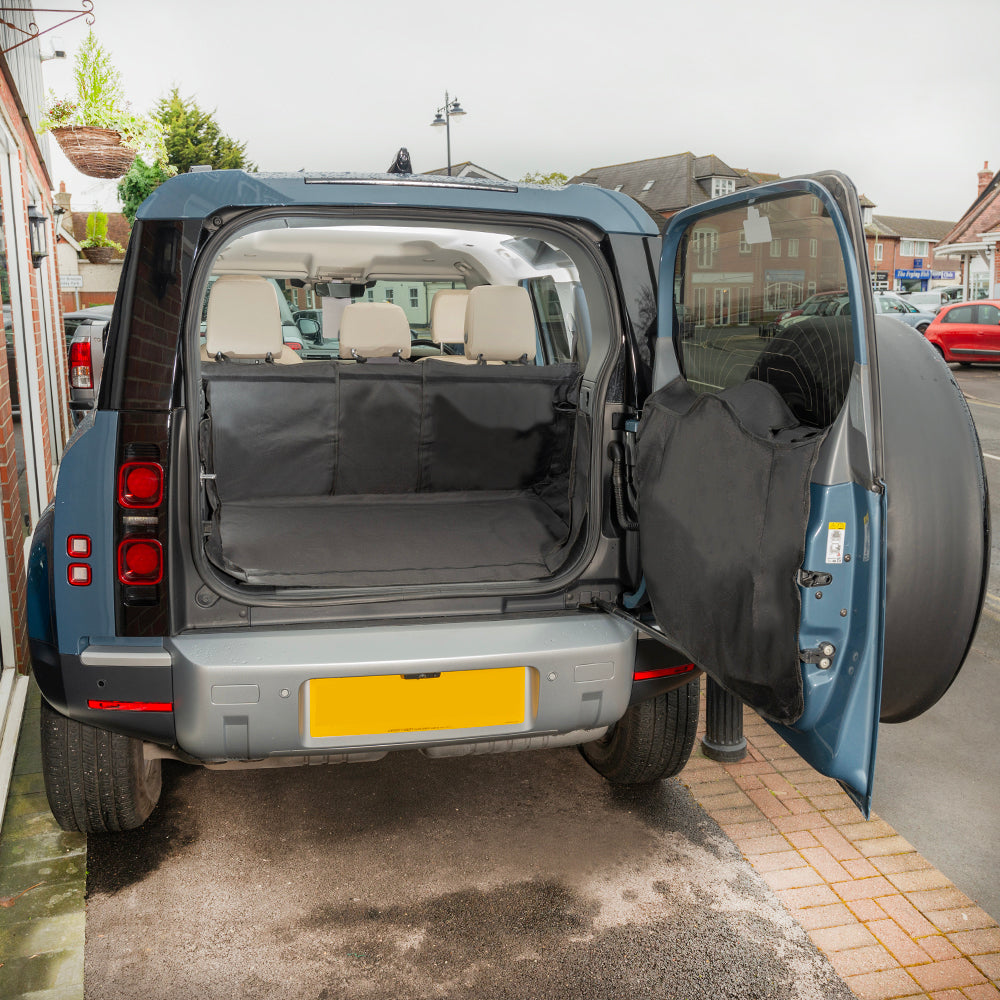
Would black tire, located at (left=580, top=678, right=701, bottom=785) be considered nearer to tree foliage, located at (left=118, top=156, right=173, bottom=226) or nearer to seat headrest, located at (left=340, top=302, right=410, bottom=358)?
seat headrest, located at (left=340, top=302, right=410, bottom=358)

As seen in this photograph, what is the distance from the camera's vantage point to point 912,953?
271 cm

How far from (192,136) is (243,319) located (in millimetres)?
53131

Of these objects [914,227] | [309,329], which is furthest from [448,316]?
[914,227]

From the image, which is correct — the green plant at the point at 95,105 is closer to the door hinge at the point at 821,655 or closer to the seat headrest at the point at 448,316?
the seat headrest at the point at 448,316

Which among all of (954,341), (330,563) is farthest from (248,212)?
(954,341)

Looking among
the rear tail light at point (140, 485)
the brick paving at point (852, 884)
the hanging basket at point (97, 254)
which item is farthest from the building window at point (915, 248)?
the rear tail light at point (140, 485)

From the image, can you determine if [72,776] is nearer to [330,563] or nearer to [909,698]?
[330,563]

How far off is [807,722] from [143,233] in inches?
80.3

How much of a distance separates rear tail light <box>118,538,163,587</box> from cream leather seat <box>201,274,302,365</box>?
49.7 inches

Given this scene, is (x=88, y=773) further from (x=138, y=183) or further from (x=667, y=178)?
(x=667, y=178)

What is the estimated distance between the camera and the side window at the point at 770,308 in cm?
229

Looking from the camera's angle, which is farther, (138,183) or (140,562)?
(138,183)

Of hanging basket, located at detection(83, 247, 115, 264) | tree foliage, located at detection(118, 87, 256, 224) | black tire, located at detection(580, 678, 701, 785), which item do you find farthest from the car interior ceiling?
tree foliage, located at detection(118, 87, 256, 224)

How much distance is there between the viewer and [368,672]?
264 centimetres
